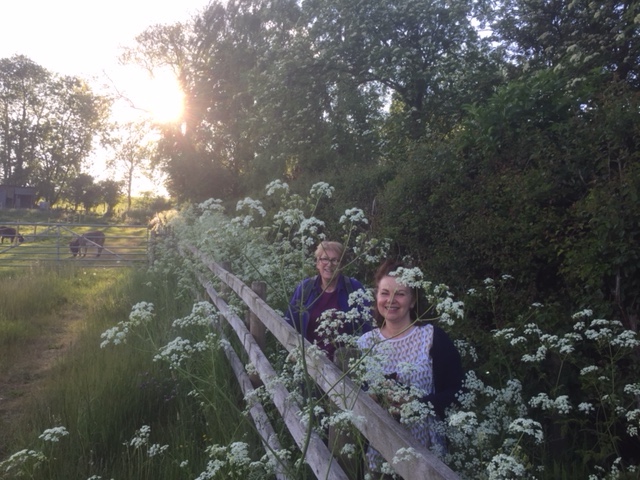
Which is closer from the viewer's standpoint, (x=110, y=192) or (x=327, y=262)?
(x=327, y=262)

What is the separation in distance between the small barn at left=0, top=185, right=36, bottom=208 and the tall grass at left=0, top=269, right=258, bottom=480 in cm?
6214

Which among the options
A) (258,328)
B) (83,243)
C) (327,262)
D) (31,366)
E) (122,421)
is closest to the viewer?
(327,262)

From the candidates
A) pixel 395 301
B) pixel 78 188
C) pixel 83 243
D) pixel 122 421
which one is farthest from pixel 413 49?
pixel 78 188

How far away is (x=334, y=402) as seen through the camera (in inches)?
115

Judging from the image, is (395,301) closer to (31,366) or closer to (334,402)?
(334,402)

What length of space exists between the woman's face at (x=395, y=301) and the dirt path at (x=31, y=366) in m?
3.60

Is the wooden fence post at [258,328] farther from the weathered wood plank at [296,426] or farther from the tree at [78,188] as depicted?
the tree at [78,188]

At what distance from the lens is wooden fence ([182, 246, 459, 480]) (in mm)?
2174

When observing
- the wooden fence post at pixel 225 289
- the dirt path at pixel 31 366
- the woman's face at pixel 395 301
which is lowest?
the dirt path at pixel 31 366

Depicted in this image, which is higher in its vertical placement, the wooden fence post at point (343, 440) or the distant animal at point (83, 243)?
Answer: the wooden fence post at point (343, 440)

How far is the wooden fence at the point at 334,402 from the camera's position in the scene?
217 centimetres

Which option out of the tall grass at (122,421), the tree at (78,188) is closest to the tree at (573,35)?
the tall grass at (122,421)

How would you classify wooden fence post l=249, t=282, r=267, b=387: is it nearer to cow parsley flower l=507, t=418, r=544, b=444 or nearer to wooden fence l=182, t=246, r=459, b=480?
wooden fence l=182, t=246, r=459, b=480

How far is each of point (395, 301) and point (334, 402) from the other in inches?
31.8
